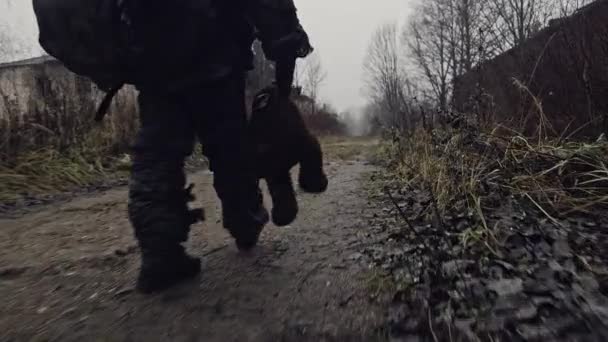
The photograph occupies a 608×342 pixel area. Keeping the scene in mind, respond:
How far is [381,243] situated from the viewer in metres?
1.58

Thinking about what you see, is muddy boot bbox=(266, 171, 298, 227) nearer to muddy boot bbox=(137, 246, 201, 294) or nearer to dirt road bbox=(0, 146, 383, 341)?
dirt road bbox=(0, 146, 383, 341)

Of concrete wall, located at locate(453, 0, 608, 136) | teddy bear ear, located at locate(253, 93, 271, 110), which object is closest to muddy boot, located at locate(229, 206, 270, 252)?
teddy bear ear, located at locate(253, 93, 271, 110)

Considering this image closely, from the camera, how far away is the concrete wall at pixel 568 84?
2246 mm

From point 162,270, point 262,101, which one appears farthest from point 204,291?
point 262,101

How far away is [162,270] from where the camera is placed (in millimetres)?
1138

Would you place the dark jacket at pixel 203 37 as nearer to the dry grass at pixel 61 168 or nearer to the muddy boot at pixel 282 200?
the muddy boot at pixel 282 200

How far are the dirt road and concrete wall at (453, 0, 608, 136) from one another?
1342 millimetres

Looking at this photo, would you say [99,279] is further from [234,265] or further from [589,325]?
[589,325]

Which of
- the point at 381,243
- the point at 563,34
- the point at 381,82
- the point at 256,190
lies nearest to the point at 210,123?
the point at 256,190

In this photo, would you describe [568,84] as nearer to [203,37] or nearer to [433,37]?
[203,37]

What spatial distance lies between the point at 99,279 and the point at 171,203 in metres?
0.50

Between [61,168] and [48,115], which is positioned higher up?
[48,115]

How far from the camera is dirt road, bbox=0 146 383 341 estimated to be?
0.96m

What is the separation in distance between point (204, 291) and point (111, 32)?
838 millimetres
